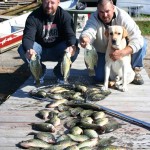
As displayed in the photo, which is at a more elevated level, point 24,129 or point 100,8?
point 100,8

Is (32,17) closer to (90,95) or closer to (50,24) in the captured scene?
(50,24)

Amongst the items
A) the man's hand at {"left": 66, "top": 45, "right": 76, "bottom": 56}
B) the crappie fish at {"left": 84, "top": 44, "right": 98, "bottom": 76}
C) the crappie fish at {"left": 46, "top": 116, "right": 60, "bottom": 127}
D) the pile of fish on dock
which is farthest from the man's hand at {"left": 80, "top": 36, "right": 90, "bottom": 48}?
the crappie fish at {"left": 46, "top": 116, "right": 60, "bottom": 127}

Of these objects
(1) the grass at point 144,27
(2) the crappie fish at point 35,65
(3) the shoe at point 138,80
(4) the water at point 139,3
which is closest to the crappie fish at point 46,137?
(2) the crappie fish at point 35,65

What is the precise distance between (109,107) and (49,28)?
5.06 ft

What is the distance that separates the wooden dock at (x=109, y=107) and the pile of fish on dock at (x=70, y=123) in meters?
0.10

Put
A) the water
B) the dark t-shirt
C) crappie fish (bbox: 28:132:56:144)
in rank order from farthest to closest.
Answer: the water → the dark t-shirt → crappie fish (bbox: 28:132:56:144)

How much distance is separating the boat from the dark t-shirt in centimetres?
391

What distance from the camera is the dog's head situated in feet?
15.8

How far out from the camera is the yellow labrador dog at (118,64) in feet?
16.0

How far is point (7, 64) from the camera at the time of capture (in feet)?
27.2

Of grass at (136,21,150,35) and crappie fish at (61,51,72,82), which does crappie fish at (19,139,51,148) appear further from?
grass at (136,21,150,35)

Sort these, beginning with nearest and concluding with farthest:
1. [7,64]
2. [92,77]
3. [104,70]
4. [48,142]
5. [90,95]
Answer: [48,142] → [90,95] → [104,70] → [92,77] → [7,64]

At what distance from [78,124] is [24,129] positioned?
539mm

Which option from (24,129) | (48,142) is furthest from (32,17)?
(48,142)
